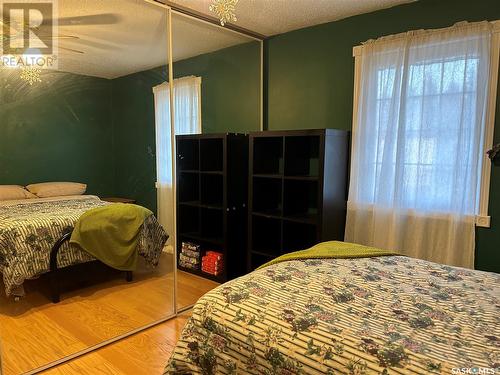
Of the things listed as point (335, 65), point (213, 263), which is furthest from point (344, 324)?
point (335, 65)

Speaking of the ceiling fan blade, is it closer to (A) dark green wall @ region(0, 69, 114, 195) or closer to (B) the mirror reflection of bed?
(A) dark green wall @ region(0, 69, 114, 195)

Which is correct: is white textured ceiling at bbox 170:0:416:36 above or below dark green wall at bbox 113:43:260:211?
above

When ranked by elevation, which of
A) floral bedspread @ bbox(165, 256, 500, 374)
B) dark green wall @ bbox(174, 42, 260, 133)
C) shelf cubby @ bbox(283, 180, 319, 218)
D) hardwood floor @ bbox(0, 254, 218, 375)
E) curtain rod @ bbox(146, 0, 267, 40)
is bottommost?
hardwood floor @ bbox(0, 254, 218, 375)

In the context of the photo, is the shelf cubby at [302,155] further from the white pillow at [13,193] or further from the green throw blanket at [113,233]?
the white pillow at [13,193]

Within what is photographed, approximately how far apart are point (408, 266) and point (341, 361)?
1.00m

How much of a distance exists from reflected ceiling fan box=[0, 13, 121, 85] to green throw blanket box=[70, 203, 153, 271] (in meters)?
0.98

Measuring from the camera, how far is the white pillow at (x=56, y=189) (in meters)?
2.18

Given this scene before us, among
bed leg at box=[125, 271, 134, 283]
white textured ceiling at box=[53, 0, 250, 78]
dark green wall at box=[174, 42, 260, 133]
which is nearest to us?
white textured ceiling at box=[53, 0, 250, 78]

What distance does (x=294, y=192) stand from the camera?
10.4 ft

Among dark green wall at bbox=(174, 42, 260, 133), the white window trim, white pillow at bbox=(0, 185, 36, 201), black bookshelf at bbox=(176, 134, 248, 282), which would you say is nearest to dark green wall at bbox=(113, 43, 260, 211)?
dark green wall at bbox=(174, 42, 260, 133)

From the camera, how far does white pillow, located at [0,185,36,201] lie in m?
2.05

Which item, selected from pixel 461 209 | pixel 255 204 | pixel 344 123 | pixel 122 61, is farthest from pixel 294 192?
pixel 122 61

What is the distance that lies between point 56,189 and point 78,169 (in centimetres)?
19

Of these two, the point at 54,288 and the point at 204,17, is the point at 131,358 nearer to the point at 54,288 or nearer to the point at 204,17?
the point at 54,288
